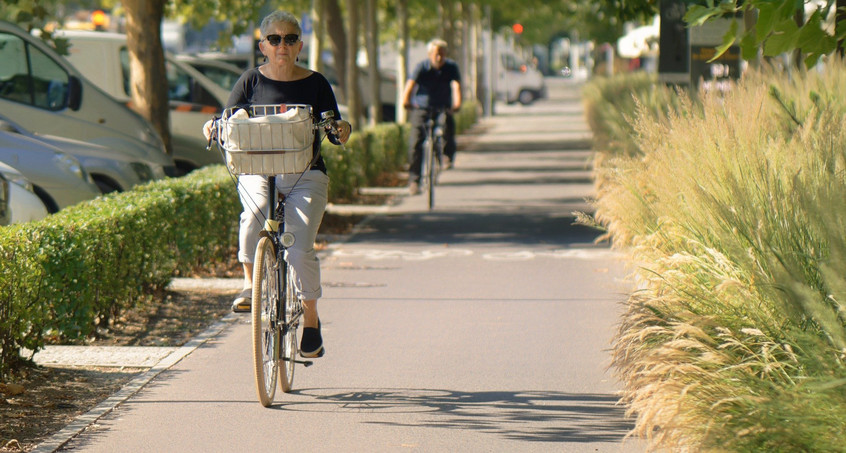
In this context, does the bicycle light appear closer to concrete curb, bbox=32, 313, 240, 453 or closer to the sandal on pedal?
the sandal on pedal

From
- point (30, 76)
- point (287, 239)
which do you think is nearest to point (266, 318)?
point (287, 239)

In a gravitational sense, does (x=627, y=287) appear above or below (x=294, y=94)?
below

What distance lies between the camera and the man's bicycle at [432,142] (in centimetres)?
1581

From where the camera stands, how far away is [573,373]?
6953 millimetres

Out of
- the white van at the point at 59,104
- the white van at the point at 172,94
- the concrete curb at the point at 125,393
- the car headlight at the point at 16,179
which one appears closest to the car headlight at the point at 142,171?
the white van at the point at 59,104

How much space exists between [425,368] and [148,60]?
7857 mm

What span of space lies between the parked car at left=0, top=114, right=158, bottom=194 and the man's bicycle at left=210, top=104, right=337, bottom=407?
612cm

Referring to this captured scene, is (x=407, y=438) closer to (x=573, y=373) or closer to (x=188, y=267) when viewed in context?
(x=573, y=373)

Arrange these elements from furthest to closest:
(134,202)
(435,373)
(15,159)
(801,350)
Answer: (15,159) < (134,202) < (435,373) < (801,350)

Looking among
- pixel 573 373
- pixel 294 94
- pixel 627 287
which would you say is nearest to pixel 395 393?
pixel 573 373

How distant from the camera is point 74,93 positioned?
13.6m

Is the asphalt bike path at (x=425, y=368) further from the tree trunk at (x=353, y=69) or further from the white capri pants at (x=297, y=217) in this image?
the tree trunk at (x=353, y=69)

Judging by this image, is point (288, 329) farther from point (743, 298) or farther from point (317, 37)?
point (317, 37)

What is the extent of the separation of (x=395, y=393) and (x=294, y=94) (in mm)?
1537
